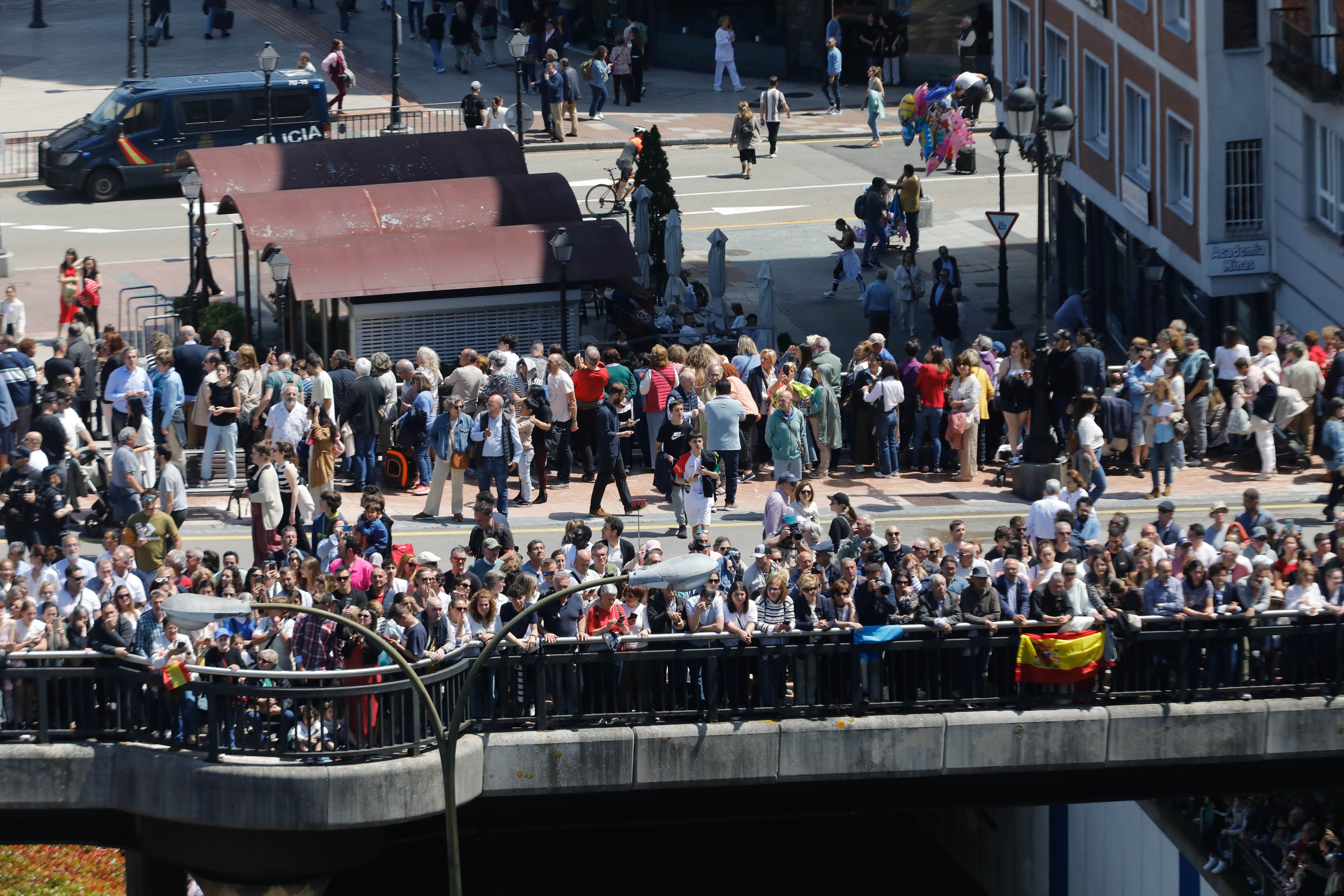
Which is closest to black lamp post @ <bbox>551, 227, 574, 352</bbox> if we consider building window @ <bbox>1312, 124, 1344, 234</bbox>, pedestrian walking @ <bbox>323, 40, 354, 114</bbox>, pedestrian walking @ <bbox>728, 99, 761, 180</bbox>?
building window @ <bbox>1312, 124, 1344, 234</bbox>

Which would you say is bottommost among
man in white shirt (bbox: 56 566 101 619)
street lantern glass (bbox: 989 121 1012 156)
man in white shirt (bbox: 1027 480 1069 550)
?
man in white shirt (bbox: 56 566 101 619)

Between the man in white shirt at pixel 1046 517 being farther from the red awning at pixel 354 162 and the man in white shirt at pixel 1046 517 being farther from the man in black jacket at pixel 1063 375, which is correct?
the red awning at pixel 354 162

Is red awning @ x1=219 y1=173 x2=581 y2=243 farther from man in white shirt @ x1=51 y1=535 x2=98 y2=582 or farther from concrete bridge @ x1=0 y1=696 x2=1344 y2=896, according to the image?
concrete bridge @ x1=0 y1=696 x2=1344 y2=896

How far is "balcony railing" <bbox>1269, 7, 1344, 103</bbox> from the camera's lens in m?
28.5

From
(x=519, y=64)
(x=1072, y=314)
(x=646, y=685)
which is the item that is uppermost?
(x=519, y=64)

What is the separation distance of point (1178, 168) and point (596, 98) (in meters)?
19.6

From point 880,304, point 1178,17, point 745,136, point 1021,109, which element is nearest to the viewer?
point 1021,109

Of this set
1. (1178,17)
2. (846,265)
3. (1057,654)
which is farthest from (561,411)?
(846,265)

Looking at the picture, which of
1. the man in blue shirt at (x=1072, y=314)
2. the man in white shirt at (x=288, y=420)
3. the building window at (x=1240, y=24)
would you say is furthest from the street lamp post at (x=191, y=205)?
the building window at (x=1240, y=24)

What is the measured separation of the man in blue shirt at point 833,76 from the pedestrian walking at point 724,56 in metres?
2.35

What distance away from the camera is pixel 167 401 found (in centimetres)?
2497

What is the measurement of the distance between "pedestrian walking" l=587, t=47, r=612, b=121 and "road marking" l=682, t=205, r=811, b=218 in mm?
7056

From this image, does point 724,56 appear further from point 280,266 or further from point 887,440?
point 887,440

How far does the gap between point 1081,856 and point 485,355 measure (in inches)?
419
